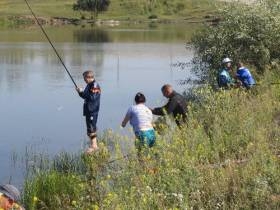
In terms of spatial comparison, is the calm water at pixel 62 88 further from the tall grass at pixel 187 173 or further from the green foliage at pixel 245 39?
the tall grass at pixel 187 173

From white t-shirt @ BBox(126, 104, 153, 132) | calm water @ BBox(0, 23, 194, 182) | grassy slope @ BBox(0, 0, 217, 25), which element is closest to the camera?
white t-shirt @ BBox(126, 104, 153, 132)

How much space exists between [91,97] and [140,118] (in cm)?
331

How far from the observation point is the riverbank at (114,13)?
11803 cm

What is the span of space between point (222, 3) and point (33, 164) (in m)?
14.7

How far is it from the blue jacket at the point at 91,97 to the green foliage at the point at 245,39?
9033 millimetres

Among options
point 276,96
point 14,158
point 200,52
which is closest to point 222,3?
point 200,52

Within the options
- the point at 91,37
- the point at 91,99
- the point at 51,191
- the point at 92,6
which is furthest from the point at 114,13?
the point at 51,191

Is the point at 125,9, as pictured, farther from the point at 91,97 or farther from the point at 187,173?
the point at 187,173

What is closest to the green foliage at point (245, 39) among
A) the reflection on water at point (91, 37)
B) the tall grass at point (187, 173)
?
the tall grass at point (187, 173)

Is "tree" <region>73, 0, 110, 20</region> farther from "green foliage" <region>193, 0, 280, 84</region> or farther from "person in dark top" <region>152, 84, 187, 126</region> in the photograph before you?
"person in dark top" <region>152, 84, 187, 126</region>

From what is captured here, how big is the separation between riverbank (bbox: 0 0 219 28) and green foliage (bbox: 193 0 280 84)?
85371 mm

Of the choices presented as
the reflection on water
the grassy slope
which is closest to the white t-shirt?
the reflection on water

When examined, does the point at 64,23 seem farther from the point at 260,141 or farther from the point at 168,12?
the point at 260,141

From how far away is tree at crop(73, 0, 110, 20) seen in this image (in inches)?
5305
